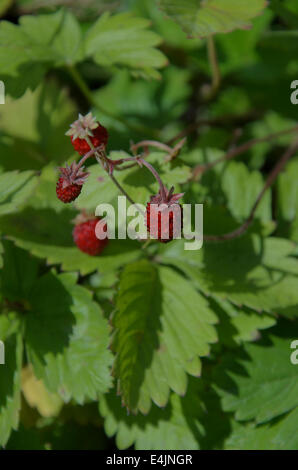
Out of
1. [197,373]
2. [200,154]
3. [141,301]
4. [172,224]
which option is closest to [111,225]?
[141,301]

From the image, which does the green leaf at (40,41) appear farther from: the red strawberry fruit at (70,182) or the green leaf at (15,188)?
the red strawberry fruit at (70,182)

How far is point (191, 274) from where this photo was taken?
A: 5.70 ft

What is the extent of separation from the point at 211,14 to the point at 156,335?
103cm

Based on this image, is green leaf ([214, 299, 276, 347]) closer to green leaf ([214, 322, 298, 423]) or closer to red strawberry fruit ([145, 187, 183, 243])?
green leaf ([214, 322, 298, 423])

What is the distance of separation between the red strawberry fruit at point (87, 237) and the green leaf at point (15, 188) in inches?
8.3

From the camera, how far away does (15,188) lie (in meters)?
1.55

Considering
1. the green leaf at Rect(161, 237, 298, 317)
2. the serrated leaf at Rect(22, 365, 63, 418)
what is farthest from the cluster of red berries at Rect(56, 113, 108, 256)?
the serrated leaf at Rect(22, 365, 63, 418)

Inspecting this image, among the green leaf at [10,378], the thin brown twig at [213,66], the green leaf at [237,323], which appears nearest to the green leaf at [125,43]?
the thin brown twig at [213,66]

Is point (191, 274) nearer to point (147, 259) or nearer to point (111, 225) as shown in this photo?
point (147, 259)

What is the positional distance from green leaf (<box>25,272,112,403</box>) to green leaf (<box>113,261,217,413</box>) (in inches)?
4.1

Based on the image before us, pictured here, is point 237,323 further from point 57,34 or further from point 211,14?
point 57,34

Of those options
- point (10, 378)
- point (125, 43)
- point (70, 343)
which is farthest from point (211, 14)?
point (10, 378)

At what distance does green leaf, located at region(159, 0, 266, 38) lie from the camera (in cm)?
164

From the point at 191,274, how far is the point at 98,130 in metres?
0.65
